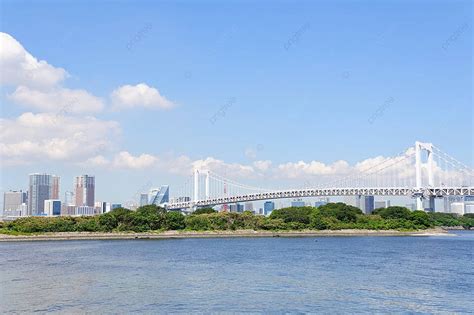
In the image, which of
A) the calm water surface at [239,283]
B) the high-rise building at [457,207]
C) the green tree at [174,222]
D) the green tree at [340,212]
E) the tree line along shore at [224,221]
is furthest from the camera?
the high-rise building at [457,207]

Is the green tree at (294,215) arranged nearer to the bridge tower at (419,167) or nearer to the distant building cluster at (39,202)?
the bridge tower at (419,167)

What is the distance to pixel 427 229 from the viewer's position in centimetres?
5719

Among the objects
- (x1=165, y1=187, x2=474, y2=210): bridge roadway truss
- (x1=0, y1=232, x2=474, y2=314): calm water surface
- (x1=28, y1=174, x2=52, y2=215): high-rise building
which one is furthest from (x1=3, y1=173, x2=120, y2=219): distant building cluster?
(x1=0, y1=232, x2=474, y2=314): calm water surface

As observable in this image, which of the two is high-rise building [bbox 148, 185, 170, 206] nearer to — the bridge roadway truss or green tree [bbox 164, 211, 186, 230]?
the bridge roadway truss

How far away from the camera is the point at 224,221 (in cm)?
5522

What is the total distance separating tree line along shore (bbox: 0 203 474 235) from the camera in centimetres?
5184

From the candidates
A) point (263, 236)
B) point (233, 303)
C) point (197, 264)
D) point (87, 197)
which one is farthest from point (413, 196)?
point (87, 197)

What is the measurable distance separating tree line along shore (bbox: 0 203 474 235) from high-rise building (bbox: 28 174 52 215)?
267 feet

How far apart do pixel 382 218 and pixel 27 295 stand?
165 ft

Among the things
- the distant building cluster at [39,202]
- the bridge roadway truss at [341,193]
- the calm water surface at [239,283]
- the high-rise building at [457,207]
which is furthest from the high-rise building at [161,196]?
the calm water surface at [239,283]

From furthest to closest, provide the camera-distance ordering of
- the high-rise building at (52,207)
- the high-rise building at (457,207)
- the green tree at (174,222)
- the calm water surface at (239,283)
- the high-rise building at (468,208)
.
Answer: the high-rise building at (457,207)
the high-rise building at (468,208)
the high-rise building at (52,207)
the green tree at (174,222)
the calm water surface at (239,283)

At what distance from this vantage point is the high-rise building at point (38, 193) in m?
131

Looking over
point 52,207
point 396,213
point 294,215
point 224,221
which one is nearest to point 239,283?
point 224,221

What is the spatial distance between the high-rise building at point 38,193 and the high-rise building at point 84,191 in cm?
1155
